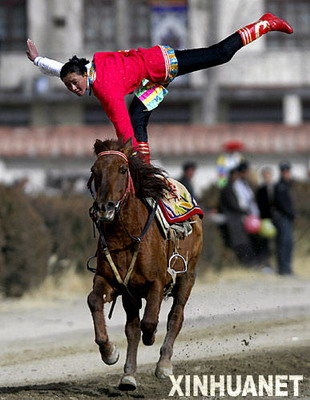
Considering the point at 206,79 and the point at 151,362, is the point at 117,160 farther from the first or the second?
the point at 206,79

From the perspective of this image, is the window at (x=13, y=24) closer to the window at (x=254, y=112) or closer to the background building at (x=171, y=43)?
the background building at (x=171, y=43)

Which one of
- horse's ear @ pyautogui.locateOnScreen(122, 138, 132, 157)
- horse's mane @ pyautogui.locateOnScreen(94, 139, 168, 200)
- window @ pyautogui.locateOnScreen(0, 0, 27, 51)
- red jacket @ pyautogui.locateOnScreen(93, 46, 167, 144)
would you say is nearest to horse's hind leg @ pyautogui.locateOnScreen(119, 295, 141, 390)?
horse's mane @ pyautogui.locateOnScreen(94, 139, 168, 200)

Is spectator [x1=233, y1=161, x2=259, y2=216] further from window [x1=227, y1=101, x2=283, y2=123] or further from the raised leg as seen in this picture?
window [x1=227, y1=101, x2=283, y2=123]

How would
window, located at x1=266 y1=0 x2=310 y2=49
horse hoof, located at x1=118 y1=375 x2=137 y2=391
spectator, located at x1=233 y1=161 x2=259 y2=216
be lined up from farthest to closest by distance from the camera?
window, located at x1=266 y1=0 x2=310 y2=49 → spectator, located at x1=233 y1=161 x2=259 y2=216 → horse hoof, located at x1=118 y1=375 x2=137 y2=391

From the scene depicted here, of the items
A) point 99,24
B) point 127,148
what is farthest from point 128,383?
point 99,24

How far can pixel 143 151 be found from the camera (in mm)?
8797

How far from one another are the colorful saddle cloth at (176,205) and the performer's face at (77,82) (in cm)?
111

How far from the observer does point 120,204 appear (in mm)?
8047

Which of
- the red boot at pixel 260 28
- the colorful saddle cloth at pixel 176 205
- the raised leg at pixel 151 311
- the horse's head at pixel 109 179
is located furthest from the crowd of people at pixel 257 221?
the horse's head at pixel 109 179

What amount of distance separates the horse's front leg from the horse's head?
679mm

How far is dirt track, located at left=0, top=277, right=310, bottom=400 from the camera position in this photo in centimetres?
926

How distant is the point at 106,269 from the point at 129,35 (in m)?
42.9

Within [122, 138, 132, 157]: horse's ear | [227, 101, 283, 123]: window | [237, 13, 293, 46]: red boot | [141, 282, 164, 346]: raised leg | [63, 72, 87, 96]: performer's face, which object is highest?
[237, 13, 293, 46]: red boot

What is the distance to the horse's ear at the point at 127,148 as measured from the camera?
8264 millimetres
